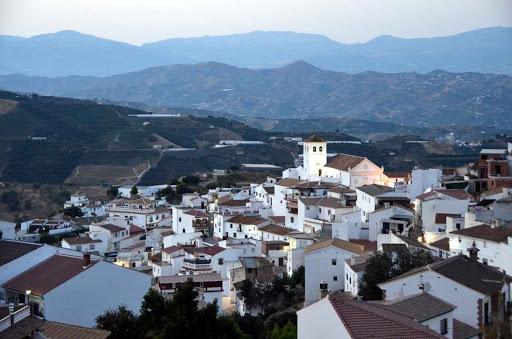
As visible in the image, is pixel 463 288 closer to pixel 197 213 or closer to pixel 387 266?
pixel 387 266

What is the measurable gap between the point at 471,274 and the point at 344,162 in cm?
2121

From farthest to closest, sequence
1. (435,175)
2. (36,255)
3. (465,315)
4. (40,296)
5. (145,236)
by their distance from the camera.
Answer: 1. (145,236)
2. (435,175)
3. (36,255)
4. (40,296)
5. (465,315)

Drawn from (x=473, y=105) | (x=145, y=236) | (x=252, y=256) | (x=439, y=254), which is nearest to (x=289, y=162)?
(x=145, y=236)

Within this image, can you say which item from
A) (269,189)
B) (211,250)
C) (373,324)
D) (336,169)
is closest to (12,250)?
(211,250)

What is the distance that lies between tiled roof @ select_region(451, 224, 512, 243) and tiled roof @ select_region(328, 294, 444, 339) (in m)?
8.86

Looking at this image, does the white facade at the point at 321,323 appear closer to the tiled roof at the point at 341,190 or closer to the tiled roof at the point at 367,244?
the tiled roof at the point at 367,244

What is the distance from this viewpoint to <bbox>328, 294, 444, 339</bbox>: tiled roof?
33.0 feet

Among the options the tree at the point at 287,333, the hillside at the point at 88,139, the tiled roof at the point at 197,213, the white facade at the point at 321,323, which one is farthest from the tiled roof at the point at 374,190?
the hillside at the point at 88,139

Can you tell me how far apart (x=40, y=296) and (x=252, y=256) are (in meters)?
11.7

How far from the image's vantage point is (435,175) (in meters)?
29.9

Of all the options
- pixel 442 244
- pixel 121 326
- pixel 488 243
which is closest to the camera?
pixel 121 326

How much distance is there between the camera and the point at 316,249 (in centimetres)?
2231

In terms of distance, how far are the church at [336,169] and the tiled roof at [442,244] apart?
12.2 meters

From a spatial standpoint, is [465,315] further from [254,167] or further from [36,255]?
[254,167]
